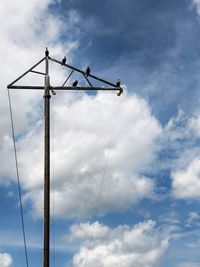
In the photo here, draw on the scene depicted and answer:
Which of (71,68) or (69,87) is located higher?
(71,68)

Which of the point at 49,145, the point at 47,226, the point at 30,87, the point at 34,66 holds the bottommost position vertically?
the point at 47,226

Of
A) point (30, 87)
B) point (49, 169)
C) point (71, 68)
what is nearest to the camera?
point (49, 169)

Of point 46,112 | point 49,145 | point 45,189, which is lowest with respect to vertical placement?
point 45,189

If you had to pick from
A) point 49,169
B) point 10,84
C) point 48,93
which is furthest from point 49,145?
point 10,84

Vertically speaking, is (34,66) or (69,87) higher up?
(34,66)

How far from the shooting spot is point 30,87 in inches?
630

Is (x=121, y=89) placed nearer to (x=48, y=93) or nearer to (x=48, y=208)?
(x=48, y=93)

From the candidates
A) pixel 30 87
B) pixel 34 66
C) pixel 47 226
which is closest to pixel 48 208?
pixel 47 226

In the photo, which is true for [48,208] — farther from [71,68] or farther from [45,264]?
[71,68]

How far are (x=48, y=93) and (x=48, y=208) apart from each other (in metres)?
4.15

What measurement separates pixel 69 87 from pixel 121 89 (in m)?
2.05

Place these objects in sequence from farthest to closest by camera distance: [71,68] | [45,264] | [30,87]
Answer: [71,68] → [30,87] → [45,264]

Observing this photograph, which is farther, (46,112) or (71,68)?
(71,68)

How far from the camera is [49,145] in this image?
597 inches
